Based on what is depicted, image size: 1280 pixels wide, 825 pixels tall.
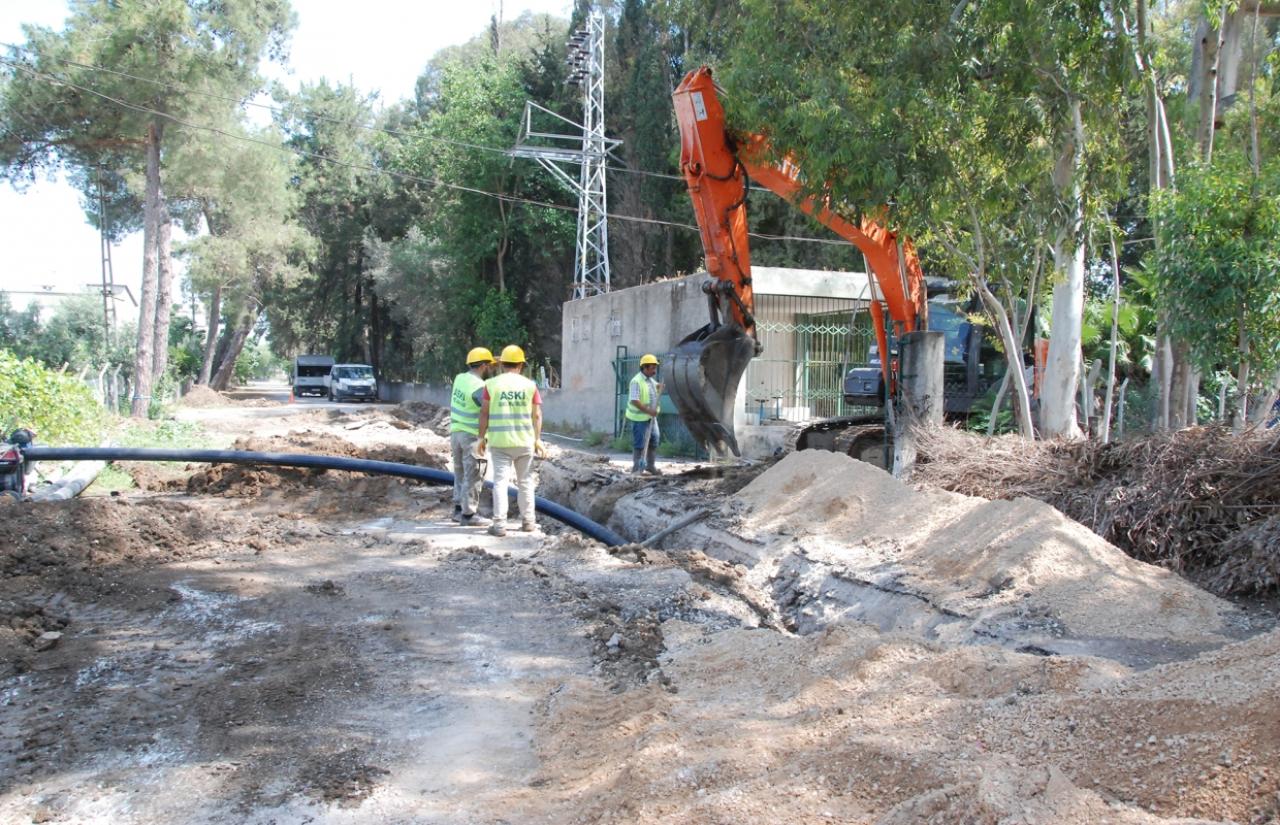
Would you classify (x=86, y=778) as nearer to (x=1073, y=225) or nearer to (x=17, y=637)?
(x=17, y=637)

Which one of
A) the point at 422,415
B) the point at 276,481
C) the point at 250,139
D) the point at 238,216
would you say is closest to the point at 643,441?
the point at 276,481

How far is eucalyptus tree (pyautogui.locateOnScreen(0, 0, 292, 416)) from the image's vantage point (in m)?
26.0

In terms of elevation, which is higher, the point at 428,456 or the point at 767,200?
the point at 767,200

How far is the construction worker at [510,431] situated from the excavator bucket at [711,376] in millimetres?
1630

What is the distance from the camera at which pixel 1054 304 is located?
1107 cm

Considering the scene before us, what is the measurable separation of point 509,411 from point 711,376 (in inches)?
87.6

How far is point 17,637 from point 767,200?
24372mm

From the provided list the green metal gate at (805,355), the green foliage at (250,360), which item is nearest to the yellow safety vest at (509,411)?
the green metal gate at (805,355)

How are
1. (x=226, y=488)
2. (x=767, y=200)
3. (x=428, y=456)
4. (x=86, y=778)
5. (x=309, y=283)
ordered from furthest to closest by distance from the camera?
(x=309, y=283) → (x=767, y=200) → (x=428, y=456) → (x=226, y=488) → (x=86, y=778)

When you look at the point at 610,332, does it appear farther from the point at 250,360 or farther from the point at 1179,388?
the point at 250,360

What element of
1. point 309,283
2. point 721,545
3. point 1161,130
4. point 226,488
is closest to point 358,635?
point 721,545

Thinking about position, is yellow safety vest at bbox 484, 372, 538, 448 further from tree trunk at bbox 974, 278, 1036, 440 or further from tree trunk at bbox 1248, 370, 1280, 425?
tree trunk at bbox 1248, 370, 1280, 425

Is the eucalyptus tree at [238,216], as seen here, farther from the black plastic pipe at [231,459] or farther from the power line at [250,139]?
the black plastic pipe at [231,459]

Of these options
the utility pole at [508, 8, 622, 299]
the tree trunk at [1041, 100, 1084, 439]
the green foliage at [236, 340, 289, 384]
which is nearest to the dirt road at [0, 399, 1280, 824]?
the tree trunk at [1041, 100, 1084, 439]
